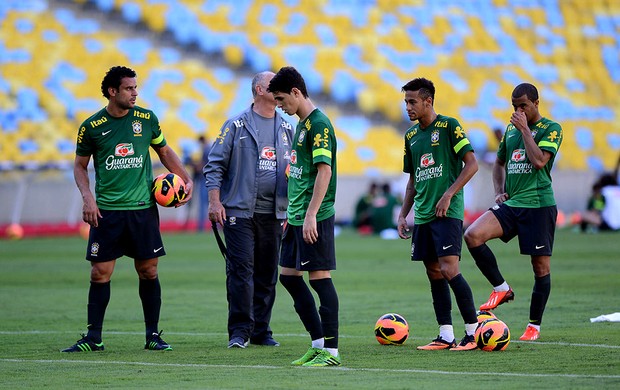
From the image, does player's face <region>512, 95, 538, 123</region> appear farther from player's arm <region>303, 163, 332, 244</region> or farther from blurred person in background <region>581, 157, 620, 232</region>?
blurred person in background <region>581, 157, 620, 232</region>

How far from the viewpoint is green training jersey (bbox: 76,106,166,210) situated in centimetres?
966

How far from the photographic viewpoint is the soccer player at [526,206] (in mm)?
10141

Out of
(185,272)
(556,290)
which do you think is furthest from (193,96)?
(556,290)

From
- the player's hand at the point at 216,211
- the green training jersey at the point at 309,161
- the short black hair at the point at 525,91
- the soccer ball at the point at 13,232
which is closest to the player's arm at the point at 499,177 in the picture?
the short black hair at the point at 525,91

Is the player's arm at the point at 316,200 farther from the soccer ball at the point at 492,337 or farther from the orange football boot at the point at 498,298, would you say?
the orange football boot at the point at 498,298

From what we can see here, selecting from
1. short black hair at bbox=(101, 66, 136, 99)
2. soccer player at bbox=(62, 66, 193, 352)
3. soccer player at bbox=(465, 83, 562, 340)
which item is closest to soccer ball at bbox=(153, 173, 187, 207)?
soccer player at bbox=(62, 66, 193, 352)

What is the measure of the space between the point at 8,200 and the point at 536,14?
2313cm

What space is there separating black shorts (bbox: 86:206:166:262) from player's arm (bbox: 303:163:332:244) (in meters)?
2.07

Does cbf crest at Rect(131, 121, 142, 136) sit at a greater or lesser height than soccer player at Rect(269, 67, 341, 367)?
greater

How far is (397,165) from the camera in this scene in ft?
118

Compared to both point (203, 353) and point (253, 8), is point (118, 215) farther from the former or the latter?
point (253, 8)

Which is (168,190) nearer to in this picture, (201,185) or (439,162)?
(439,162)

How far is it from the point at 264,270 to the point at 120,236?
1.43m

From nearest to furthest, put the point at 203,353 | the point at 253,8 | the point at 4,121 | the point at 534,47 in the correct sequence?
1. the point at 203,353
2. the point at 4,121
3. the point at 253,8
4. the point at 534,47
